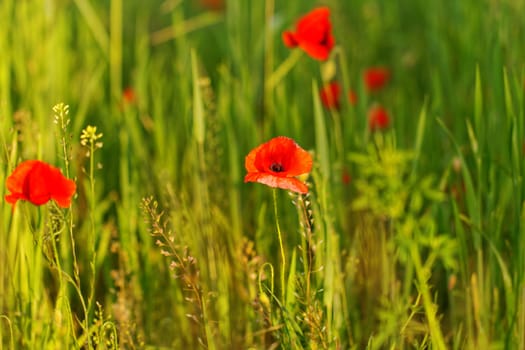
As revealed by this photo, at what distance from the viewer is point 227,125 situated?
1.96 meters

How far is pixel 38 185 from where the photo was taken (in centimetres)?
116

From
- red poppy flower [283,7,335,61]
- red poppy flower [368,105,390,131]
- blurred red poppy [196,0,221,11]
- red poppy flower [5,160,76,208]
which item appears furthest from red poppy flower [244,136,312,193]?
blurred red poppy [196,0,221,11]

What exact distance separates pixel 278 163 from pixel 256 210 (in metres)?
0.70

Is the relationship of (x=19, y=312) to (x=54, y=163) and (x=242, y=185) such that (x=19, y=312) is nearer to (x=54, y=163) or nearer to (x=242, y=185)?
(x=54, y=163)

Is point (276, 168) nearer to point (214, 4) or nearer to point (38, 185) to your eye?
point (38, 185)

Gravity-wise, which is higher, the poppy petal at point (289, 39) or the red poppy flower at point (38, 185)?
the poppy petal at point (289, 39)

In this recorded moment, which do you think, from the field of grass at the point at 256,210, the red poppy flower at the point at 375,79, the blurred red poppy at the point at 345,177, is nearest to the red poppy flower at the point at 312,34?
the field of grass at the point at 256,210

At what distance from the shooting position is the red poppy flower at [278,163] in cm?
111

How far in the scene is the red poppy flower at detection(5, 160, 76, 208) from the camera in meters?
1.16

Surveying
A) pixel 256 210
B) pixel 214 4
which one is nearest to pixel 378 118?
pixel 256 210

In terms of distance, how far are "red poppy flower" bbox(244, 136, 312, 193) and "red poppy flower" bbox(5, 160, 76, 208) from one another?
0.30 m

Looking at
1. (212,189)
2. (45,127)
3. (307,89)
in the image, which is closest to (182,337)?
(212,189)

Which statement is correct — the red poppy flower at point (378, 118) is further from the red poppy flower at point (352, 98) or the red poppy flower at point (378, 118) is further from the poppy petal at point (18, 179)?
the poppy petal at point (18, 179)

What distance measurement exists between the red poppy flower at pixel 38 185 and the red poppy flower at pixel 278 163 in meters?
0.30
